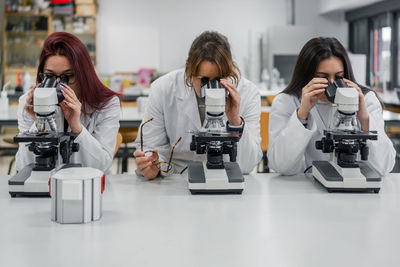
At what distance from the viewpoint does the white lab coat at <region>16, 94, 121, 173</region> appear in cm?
182

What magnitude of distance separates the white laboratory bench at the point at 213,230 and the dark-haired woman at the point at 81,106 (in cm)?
21

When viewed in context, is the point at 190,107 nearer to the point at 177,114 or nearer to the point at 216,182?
the point at 177,114

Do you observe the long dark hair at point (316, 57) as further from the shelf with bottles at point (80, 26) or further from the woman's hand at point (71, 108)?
the shelf with bottles at point (80, 26)

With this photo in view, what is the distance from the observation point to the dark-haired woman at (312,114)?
1.82 meters

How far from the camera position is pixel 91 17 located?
7668mm

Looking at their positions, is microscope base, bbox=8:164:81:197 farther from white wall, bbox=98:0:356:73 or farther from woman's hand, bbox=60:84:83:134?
white wall, bbox=98:0:356:73

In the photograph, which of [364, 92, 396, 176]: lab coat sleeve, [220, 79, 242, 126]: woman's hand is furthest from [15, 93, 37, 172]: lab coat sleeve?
[364, 92, 396, 176]: lab coat sleeve

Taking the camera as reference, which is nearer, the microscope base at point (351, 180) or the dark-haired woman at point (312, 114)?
the microscope base at point (351, 180)

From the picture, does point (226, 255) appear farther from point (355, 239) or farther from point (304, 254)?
point (355, 239)

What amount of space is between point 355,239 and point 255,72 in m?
7.39

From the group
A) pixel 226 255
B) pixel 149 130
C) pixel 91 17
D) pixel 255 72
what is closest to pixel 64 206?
pixel 226 255

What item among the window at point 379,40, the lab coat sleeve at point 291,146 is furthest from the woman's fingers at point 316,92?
the window at point 379,40

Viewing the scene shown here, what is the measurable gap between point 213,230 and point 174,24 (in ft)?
24.1

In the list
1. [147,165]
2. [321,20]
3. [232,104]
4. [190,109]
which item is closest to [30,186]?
[147,165]
